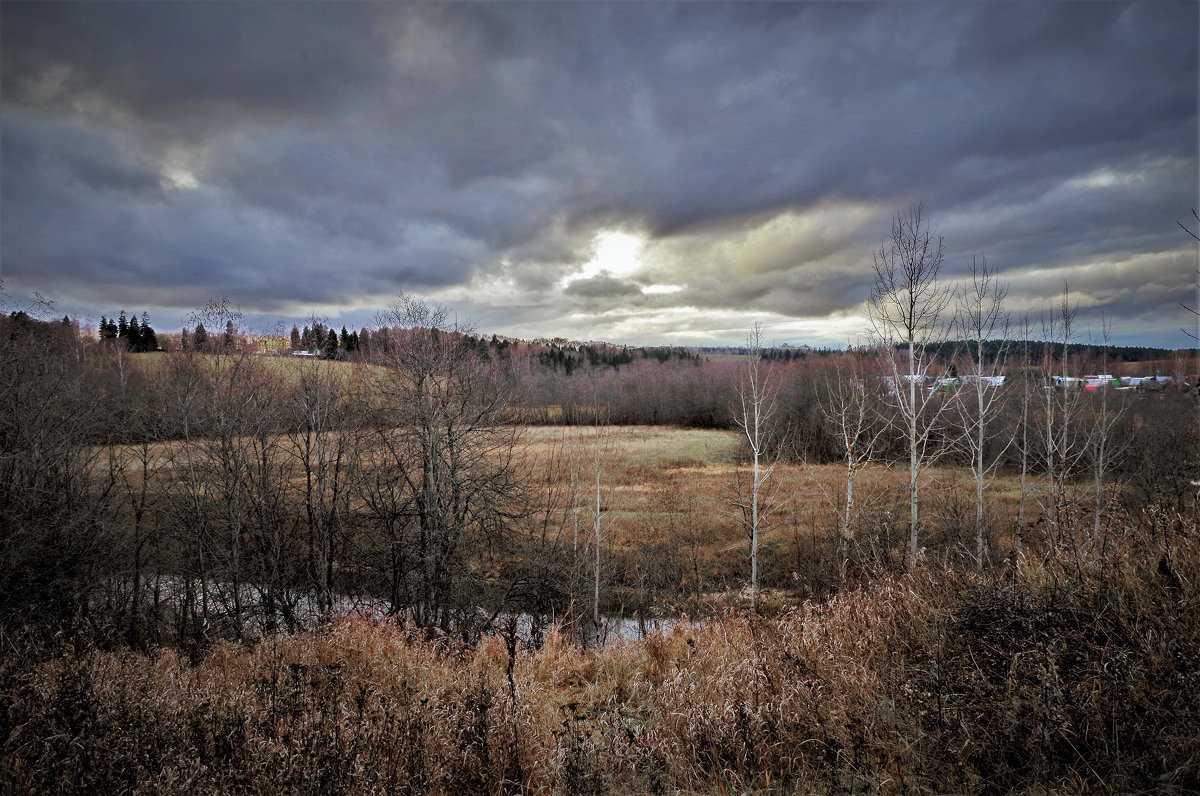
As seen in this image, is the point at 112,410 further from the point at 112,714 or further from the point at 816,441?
the point at 816,441

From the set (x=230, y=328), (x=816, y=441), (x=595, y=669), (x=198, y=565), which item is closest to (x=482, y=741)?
(x=595, y=669)

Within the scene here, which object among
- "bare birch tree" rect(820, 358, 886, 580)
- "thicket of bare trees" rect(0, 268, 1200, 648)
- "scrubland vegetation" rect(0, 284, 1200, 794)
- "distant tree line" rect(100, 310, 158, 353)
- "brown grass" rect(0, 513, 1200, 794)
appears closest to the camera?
"brown grass" rect(0, 513, 1200, 794)

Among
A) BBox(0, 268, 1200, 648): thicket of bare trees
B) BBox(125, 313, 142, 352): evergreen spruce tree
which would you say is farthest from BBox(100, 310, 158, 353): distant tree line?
BBox(0, 268, 1200, 648): thicket of bare trees

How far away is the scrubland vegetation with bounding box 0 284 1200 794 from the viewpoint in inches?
160

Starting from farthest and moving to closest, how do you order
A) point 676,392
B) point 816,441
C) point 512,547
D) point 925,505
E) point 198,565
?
point 676,392 → point 816,441 → point 925,505 → point 512,547 → point 198,565

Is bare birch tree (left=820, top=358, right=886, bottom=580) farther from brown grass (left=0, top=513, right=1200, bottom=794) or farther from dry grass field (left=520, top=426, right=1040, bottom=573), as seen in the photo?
brown grass (left=0, top=513, right=1200, bottom=794)

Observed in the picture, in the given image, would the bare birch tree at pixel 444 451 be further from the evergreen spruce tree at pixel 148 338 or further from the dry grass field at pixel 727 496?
the evergreen spruce tree at pixel 148 338

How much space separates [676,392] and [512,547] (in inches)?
2448

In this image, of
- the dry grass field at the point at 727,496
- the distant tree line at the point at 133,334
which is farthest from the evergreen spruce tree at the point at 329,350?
the distant tree line at the point at 133,334

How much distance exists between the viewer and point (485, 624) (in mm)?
13227

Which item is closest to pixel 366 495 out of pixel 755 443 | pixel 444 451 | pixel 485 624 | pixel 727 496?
pixel 444 451

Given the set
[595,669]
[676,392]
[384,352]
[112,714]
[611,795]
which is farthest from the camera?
[676,392]

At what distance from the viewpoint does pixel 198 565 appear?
17.7 metres

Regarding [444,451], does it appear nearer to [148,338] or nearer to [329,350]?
[329,350]
